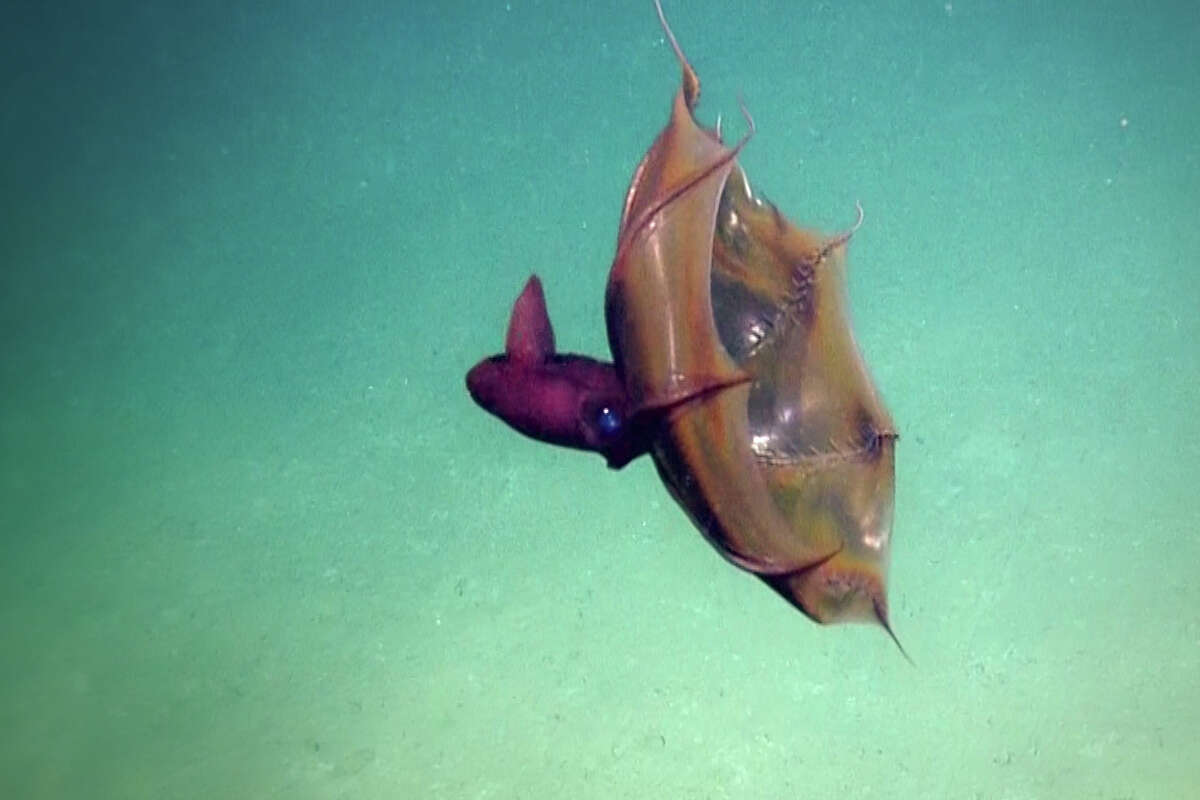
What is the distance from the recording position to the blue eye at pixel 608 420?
122 centimetres

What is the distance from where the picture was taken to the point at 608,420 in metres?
1.23

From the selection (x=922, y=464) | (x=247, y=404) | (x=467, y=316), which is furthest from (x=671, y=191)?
(x=247, y=404)

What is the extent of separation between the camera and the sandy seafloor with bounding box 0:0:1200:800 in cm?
158

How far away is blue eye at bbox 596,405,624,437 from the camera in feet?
4.01

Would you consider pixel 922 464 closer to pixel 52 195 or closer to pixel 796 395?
pixel 796 395

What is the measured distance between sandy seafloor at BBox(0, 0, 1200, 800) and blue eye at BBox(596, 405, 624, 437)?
1.08 feet

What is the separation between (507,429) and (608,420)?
14.2 inches

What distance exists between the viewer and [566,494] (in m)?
1.58

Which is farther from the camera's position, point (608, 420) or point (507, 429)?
point (507, 429)

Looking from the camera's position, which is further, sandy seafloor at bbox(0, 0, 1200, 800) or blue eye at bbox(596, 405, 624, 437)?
sandy seafloor at bbox(0, 0, 1200, 800)

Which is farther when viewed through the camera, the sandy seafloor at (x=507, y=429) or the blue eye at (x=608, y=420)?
the sandy seafloor at (x=507, y=429)

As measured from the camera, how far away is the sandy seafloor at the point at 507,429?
1577 mm

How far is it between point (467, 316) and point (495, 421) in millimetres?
171

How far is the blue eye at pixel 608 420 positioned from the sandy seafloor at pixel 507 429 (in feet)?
1.08
